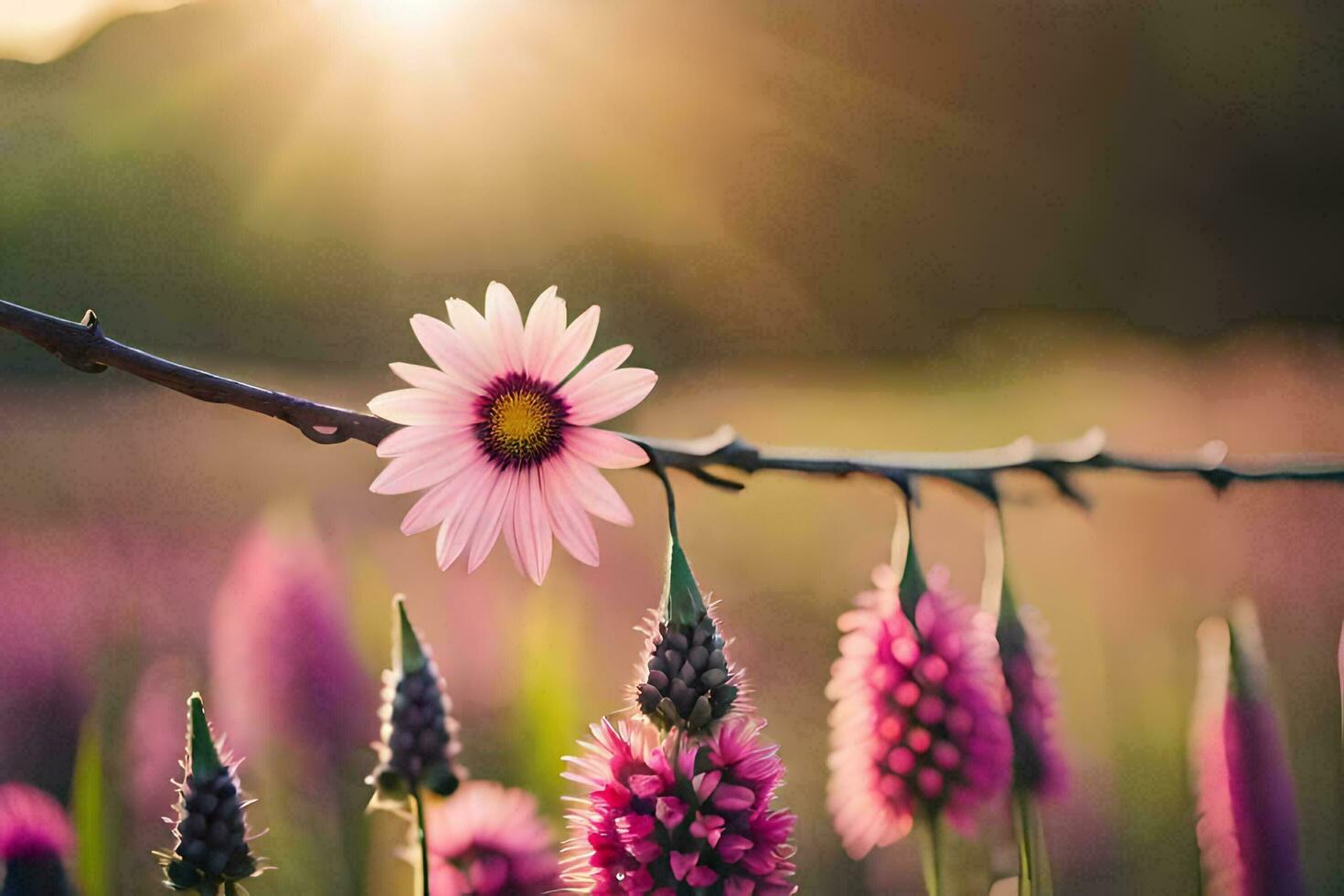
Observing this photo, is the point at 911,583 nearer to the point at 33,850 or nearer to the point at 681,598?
the point at 681,598

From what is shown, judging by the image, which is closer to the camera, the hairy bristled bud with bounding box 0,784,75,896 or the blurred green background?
the hairy bristled bud with bounding box 0,784,75,896

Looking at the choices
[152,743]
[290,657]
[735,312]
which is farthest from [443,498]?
[735,312]

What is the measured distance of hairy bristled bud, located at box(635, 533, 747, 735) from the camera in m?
0.22

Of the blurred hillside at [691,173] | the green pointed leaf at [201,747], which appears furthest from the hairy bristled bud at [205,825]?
the blurred hillside at [691,173]

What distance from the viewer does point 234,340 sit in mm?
781

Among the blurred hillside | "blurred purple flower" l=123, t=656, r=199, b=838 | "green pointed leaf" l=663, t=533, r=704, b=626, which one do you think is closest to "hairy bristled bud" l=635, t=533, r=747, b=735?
"green pointed leaf" l=663, t=533, r=704, b=626

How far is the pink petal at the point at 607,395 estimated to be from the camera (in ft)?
0.75

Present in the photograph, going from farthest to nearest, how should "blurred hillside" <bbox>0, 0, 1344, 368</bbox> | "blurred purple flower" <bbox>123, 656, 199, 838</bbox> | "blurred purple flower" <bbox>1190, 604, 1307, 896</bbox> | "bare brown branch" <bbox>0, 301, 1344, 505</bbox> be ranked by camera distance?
"blurred hillside" <bbox>0, 0, 1344, 368</bbox>, "blurred purple flower" <bbox>123, 656, 199, 838</bbox>, "blurred purple flower" <bbox>1190, 604, 1307, 896</bbox>, "bare brown branch" <bbox>0, 301, 1344, 505</bbox>

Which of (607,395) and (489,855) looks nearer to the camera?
(607,395)

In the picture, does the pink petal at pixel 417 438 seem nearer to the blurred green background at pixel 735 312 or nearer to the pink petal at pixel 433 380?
the pink petal at pixel 433 380

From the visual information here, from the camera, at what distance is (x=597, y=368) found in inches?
9.3

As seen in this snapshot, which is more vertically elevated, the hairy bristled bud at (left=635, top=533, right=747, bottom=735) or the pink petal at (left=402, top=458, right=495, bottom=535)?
the pink petal at (left=402, top=458, right=495, bottom=535)

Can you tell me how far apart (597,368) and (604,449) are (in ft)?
0.07

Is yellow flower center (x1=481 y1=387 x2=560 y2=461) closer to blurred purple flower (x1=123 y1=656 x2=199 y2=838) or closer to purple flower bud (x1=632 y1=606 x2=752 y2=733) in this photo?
purple flower bud (x1=632 y1=606 x2=752 y2=733)
